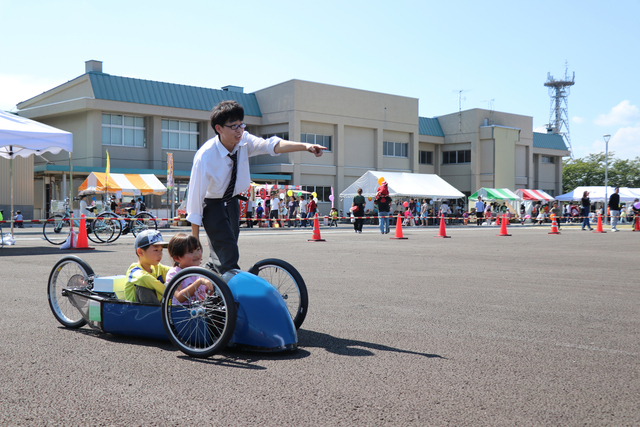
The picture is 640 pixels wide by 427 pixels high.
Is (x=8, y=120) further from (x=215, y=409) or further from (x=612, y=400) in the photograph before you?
(x=612, y=400)

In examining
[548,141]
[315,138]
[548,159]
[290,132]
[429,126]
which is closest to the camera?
[290,132]

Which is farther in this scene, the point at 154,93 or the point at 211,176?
the point at 154,93

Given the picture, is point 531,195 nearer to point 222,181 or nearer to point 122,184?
point 122,184

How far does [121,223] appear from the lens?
1805 centimetres

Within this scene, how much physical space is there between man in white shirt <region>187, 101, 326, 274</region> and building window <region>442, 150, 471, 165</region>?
57.4 meters

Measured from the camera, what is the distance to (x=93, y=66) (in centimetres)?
4319

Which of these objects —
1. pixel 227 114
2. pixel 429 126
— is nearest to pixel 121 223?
pixel 227 114

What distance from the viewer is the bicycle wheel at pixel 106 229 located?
16.8 m

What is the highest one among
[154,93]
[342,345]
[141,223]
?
[154,93]

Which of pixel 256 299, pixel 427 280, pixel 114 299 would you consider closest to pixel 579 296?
pixel 427 280

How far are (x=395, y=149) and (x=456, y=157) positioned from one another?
386 inches

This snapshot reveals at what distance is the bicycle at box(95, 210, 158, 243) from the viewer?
1681 cm

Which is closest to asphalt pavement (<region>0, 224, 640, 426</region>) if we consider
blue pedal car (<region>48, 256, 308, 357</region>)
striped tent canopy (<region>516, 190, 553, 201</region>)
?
blue pedal car (<region>48, 256, 308, 357</region>)

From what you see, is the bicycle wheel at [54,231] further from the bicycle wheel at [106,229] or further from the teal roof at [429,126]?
the teal roof at [429,126]
